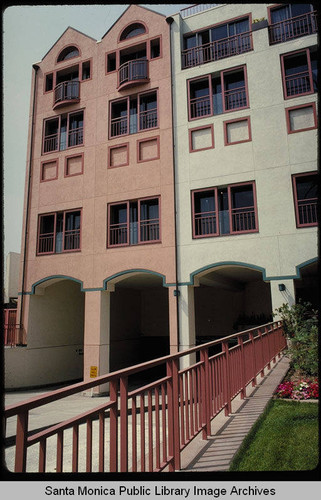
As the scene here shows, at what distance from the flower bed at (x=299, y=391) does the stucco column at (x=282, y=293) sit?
537cm

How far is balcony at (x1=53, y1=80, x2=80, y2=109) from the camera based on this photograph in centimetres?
1764

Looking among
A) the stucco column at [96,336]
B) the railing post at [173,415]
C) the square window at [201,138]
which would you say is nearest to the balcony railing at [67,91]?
the square window at [201,138]

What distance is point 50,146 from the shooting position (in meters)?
18.1

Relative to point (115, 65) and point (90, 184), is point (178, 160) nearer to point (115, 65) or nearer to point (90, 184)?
point (90, 184)

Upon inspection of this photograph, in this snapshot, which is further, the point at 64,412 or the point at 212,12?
the point at 212,12

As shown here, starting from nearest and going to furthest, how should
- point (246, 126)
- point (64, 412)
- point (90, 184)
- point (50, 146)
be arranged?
point (64, 412) < point (246, 126) < point (90, 184) < point (50, 146)

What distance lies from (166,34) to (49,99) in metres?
6.78

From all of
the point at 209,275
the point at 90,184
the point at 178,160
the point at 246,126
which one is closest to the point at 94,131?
the point at 90,184

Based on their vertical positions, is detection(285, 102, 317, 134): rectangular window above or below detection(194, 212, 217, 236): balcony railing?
above

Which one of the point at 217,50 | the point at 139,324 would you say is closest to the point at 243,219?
the point at 217,50

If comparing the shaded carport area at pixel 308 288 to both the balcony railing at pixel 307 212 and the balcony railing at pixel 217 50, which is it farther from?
the balcony railing at pixel 217 50

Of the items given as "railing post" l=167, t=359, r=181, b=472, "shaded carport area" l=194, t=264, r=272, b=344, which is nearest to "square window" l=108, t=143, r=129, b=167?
"shaded carport area" l=194, t=264, r=272, b=344

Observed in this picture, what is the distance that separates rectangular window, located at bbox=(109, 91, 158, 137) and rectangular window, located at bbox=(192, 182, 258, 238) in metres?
4.29

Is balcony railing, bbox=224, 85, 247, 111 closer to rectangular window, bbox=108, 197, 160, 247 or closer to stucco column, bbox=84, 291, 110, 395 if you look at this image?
rectangular window, bbox=108, 197, 160, 247
